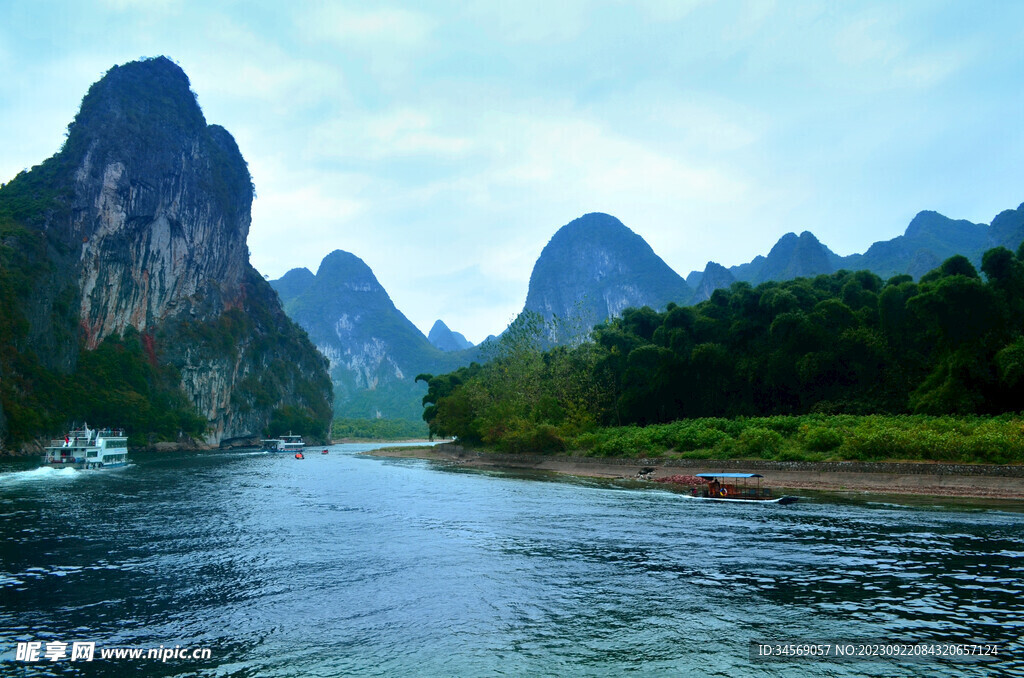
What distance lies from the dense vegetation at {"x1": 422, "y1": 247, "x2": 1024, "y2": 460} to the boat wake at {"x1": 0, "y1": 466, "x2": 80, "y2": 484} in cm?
4867

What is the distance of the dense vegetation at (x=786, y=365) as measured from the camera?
4966 cm

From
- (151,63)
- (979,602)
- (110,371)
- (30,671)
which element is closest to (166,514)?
(30,671)

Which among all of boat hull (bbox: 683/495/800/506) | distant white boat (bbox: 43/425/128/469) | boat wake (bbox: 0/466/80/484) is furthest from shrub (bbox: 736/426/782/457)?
distant white boat (bbox: 43/425/128/469)

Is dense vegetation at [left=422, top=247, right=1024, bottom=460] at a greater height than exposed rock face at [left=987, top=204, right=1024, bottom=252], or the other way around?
exposed rock face at [left=987, top=204, right=1024, bottom=252]

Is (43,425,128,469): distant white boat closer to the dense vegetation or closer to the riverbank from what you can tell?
the dense vegetation

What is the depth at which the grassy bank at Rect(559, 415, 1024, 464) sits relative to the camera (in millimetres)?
39281

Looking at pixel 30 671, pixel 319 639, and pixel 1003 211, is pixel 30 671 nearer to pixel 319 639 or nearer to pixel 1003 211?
pixel 319 639

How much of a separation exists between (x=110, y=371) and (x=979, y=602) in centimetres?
14117

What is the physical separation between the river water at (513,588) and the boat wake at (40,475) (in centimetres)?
2076

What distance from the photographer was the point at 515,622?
17.1 metres

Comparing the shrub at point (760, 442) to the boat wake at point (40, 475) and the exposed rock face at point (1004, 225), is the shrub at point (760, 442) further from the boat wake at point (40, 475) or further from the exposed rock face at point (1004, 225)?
the exposed rock face at point (1004, 225)

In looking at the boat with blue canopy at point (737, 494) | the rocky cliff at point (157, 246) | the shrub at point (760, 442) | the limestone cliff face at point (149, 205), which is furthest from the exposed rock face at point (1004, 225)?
the limestone cliff face at point (149, 205)

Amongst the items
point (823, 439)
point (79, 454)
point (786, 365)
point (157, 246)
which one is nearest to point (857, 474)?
point (823, 439)

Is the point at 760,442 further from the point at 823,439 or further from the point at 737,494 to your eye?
the point at 737,494
